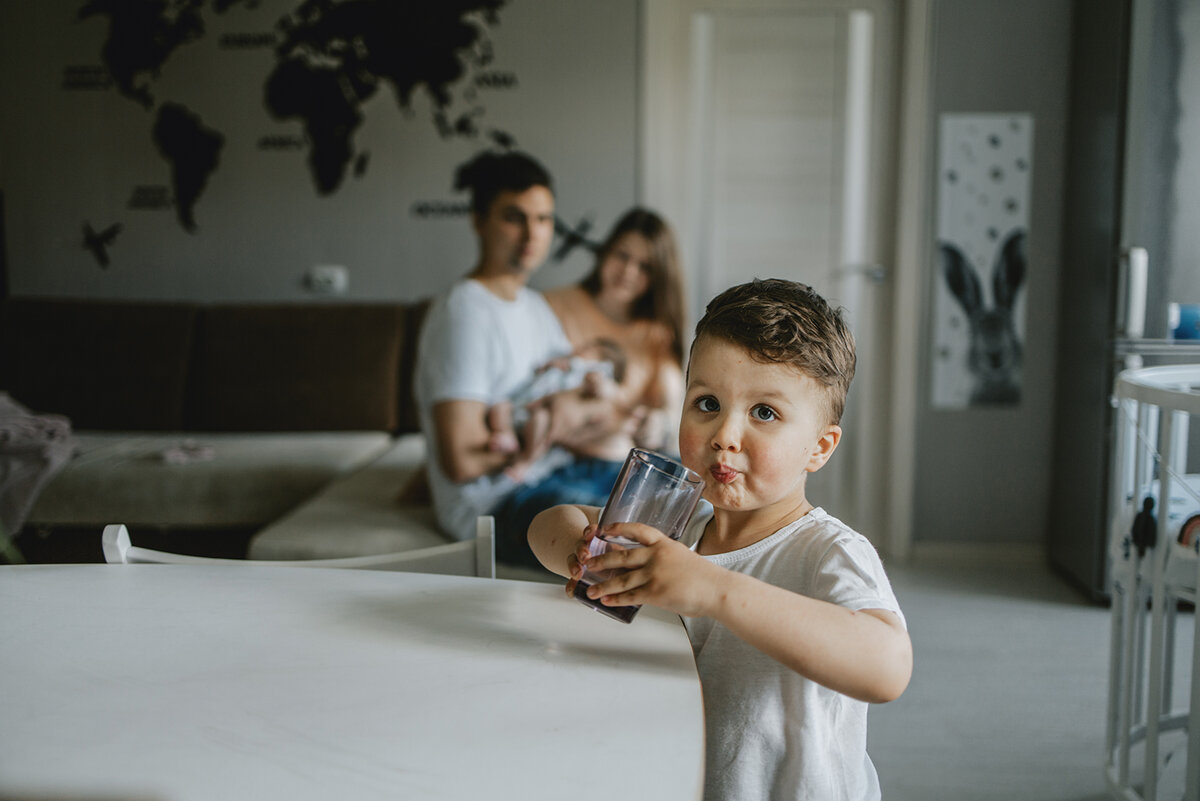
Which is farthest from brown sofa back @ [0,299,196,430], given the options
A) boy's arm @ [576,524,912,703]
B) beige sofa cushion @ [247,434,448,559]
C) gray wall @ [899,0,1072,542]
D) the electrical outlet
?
boy's arm @ [576,524,912,703]

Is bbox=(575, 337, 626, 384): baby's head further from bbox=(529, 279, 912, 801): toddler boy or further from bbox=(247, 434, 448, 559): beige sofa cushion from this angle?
bbox=(529, 279, 912, 801): toddler boy

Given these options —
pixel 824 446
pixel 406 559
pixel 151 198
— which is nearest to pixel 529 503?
pixel 406 559

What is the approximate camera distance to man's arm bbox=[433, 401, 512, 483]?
197cm

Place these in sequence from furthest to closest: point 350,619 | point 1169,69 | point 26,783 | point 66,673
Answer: point 1169,69 < point 350,619 < point 66,673 < point 26,783

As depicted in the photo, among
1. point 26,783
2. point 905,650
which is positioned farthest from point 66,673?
point 905,650

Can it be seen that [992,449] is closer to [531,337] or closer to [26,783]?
[531,337]

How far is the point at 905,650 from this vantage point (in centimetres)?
66

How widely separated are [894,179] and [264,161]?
2367 mm

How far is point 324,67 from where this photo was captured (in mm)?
3459

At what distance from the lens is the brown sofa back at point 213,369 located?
3.21 meters

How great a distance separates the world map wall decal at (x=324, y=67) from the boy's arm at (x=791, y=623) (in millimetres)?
3055

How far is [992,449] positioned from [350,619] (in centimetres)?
299

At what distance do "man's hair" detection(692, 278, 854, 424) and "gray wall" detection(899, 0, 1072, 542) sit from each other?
267cm

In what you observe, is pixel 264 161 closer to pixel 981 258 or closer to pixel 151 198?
pixel 151 198
